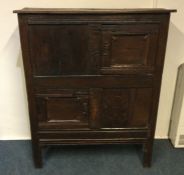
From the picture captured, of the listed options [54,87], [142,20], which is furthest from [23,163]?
[142,20]

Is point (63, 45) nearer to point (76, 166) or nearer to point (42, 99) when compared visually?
point (42, 99)

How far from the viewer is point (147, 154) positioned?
1.85 m

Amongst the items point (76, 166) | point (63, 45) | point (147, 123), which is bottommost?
point (76, 166)

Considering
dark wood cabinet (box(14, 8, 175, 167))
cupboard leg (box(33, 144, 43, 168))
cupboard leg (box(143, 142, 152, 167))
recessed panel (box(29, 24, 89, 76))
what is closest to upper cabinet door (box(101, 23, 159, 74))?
dark wood cabinet (box(14, 8, 175, 167))

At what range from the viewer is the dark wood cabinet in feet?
4.74

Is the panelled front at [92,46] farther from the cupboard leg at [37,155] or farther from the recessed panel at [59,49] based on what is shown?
the cupboard leg at [37,155]

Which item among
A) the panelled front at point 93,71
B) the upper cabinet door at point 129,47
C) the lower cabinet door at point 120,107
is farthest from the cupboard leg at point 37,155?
the upper cabinet door at point 129,47

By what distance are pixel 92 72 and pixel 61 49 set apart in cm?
25

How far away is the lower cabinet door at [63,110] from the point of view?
163 centimetres

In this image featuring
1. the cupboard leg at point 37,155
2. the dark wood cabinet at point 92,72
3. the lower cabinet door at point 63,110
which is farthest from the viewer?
the cupboard leg at point 37,155

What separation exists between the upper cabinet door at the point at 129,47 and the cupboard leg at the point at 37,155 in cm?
78

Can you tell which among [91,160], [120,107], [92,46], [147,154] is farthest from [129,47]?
[91,160]

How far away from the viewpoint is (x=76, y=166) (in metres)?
1.89

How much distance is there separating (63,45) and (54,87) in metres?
0.30
